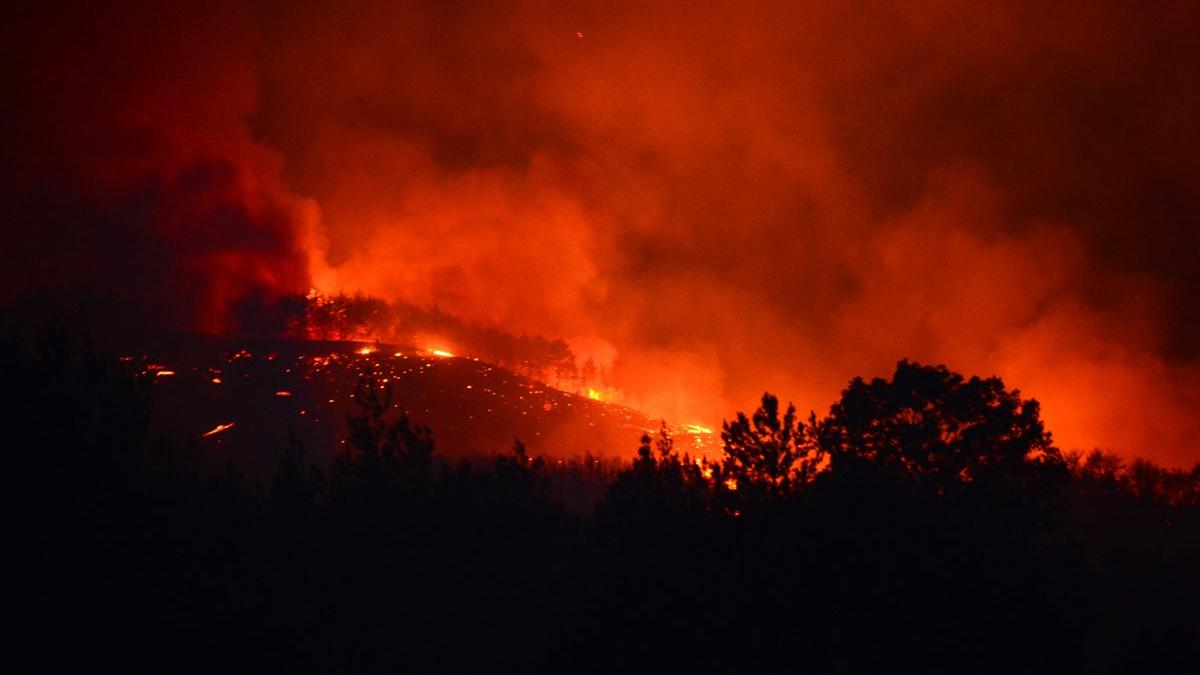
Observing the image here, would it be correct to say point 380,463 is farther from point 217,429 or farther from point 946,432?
point 217,429

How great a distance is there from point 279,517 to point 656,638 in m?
11.3

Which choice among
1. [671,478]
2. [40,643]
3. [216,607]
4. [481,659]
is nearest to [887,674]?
[481,659]

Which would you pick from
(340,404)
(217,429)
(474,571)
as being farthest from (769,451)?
(217,429)

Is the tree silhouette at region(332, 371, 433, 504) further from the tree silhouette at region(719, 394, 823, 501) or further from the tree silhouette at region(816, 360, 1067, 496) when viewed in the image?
the tree silhouette at region(816, 360, 1067, 496)

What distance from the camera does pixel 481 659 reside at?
47.0ft

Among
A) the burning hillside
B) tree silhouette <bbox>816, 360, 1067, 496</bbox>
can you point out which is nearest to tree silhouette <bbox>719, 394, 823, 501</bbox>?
tree silhouette <bbox>816, 360, 1067, 496</bbox>

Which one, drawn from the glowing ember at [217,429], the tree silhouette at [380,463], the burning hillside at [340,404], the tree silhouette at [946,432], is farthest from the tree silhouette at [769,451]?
the glowing ember at [217,429]

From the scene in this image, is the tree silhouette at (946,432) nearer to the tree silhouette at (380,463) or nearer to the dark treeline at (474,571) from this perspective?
the dark treeline at (474,571)

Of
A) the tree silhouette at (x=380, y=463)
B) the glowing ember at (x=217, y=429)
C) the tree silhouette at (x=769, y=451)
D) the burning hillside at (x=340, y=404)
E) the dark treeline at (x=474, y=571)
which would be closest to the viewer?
the dark treeline at (x=474, y=571)

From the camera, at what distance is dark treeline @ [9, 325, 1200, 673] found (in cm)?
1182

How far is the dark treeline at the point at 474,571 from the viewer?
11.8m

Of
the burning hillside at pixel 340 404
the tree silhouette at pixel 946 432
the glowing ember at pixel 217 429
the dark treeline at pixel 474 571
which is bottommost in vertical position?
the dark treeline at pixel 474 571

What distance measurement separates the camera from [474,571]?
1650 centimetres

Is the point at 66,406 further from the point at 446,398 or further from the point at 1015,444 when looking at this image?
the point at 446,398
